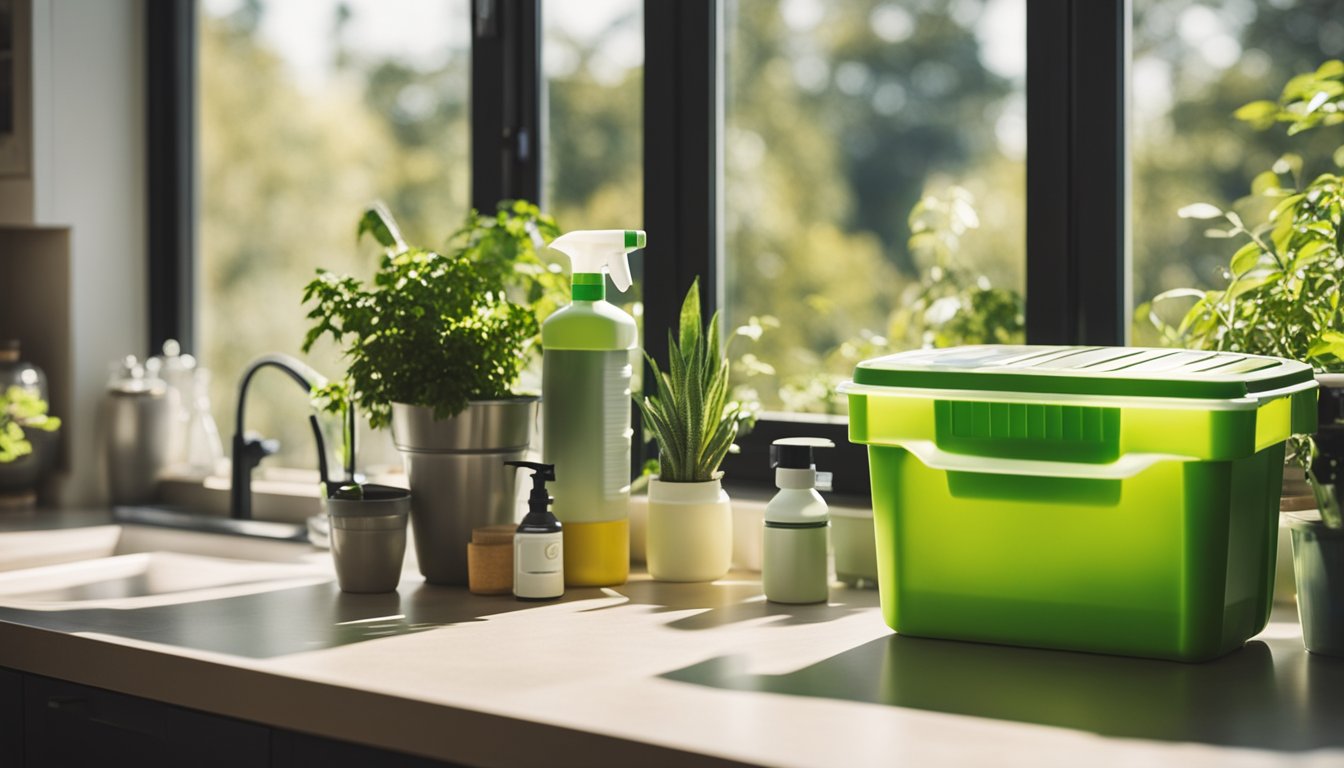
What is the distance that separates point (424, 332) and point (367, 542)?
10.2 inches

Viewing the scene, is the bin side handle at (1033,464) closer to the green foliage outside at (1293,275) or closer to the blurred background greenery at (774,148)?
the green foliage outside at (1293,275)

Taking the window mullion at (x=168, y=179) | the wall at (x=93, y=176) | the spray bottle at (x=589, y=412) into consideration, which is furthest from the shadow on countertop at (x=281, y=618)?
the window mullion at (x=168, y=179)

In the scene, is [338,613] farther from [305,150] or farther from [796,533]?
[305,150]

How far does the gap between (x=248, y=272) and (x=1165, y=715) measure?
9.89m

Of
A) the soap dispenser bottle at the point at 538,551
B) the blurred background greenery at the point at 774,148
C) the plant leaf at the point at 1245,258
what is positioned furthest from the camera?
the blurred background greenery at the point at 774,148

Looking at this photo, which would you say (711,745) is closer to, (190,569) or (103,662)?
(103,662)

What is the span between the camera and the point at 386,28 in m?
10.8

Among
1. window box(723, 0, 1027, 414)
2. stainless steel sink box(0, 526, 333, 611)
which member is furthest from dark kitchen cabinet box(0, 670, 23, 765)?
window box(723, 0, 1027, 414)

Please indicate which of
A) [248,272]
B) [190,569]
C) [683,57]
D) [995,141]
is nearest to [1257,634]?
[683,57]

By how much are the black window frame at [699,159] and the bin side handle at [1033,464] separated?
48cm

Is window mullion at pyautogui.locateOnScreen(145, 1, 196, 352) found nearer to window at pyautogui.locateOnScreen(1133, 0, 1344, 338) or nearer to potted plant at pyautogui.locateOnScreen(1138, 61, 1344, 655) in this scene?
potted plant at pyautogui.locateOnScreen(1138, 61, 1344, 655)

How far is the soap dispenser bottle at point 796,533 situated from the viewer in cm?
156

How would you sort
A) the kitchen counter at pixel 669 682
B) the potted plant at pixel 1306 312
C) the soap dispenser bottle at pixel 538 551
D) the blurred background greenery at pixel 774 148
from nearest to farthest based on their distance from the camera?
the kitchen counter at pixel 669 682, the potted plant at pixel 1306 312, the soap dispenser bottle at pixel 538 551, the blurred background greenery at pixel 774 148

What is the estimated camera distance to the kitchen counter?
1.01m
